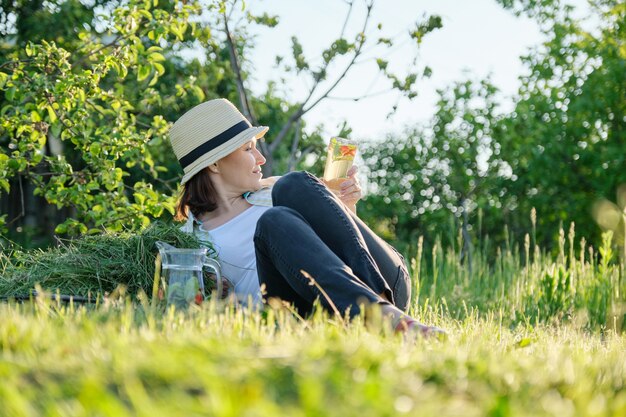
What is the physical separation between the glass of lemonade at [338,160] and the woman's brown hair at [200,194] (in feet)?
1.96

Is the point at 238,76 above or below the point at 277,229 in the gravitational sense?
above

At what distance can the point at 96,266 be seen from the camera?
3650 millimetres

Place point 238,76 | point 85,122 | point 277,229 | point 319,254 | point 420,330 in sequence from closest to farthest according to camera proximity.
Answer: point 420,330 → point 319,254 → point 277,229 → point 85,122 → point 238,76

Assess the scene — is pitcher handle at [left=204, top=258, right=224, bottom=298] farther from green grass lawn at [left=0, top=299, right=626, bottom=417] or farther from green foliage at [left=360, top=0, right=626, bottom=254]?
green foliage at [left=360, top=0, right=626, bottom=254]

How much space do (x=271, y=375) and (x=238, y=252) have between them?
209 centimetres

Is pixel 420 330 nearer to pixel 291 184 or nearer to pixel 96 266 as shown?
pixel 291 184

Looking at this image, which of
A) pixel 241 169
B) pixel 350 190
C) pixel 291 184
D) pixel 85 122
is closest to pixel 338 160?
pixel 350 190

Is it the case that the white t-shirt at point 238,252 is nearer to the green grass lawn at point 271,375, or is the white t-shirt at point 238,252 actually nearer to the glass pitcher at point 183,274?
the glass pitcher at point 183,274

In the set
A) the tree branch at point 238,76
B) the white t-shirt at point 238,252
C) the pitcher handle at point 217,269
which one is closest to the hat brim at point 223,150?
the white t-shirt at point 238,252

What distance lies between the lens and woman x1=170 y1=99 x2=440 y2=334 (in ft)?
9.66

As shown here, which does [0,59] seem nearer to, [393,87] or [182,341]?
[393,87]

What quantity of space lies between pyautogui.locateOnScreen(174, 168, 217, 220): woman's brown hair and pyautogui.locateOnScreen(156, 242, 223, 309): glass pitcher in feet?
2.29

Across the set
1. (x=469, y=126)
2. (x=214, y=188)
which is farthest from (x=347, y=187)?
(x=469, y=126)

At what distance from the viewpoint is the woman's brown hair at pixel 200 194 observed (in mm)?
4090
